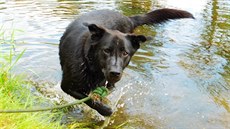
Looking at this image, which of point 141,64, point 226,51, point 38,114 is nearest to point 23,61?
point 141,64

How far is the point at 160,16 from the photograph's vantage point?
5.99m

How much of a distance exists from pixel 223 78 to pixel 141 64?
1563 millimetres

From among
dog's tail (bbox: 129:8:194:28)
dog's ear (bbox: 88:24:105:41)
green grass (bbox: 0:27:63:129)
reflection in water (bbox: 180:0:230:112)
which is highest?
dog's ear (bbox: 88:24:105:41)

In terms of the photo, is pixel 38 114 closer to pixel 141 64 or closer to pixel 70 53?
pixel 70 53

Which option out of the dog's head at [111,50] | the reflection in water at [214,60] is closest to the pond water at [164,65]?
the reflection in water at [214,60]

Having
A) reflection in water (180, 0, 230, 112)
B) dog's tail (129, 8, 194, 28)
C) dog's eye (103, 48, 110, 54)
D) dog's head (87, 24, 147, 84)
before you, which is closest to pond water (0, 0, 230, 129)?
reflection in water (180, 0, 230, 112)

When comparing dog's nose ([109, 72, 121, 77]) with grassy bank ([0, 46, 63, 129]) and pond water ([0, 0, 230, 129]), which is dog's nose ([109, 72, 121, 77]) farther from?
pond water ([0, 0, 230, 129])

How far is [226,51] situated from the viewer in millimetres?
7523

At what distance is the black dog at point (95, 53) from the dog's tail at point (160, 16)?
1.72 ft

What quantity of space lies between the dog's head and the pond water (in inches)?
42.4

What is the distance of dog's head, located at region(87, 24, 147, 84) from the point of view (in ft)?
12.7

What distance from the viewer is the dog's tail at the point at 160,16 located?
591cm

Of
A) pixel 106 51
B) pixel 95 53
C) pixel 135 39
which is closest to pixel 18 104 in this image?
pixel 95 53

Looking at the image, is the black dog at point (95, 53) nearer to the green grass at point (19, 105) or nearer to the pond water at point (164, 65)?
the green grass at point (19, 105)
